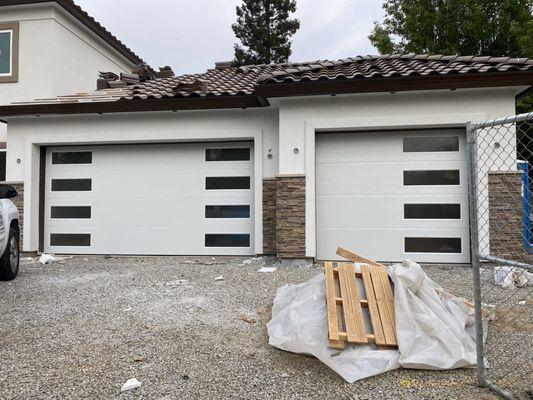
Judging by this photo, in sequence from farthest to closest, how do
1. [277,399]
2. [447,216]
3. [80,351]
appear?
[447,216] → [80,351] → [277,399]

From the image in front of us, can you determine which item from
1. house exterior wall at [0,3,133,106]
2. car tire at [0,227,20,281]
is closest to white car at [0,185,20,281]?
car tire at [0,227,20,281]

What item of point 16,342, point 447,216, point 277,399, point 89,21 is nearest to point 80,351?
point 16,342

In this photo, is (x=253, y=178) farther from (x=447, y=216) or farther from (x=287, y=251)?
(x=447, y=216)

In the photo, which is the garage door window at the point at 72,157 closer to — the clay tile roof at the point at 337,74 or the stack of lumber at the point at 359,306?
the clay tile roof at the point at 337,74

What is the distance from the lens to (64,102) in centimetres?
941

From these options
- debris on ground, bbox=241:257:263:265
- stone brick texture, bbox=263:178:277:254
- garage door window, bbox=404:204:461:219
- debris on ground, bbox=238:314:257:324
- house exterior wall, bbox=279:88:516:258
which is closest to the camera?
debris on ground, bbox=238:314:257:324

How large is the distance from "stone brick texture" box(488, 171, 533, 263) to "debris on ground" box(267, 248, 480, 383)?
4093 mm

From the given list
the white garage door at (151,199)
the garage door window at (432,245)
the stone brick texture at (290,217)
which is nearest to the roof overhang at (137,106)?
the white garage door at (151,199)

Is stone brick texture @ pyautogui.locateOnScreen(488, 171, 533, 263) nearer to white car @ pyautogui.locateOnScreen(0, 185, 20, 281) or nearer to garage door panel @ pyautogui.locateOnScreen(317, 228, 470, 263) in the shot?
garage door panel @ pyautogui.locateOnScreen(317, 228, 470, 263)

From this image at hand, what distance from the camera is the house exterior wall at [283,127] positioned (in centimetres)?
793

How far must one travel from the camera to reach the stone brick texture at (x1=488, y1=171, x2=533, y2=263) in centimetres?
764

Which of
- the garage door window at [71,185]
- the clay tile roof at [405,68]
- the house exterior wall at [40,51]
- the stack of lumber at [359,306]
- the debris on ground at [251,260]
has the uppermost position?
the house exterior wall at [40,51]

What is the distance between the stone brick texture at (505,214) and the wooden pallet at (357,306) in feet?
15.0

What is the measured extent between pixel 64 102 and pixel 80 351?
24.2 ft
